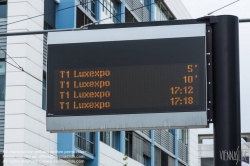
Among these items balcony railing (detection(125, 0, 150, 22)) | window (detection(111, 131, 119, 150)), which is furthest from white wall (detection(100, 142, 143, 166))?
balcony railing (detection(125, 0, 150, 22))

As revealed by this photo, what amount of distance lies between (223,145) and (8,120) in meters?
16.6

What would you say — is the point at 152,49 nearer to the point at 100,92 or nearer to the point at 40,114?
the point at 100,92

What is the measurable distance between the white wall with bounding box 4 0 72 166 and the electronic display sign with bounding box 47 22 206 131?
14.7 m

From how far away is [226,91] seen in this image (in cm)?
1170

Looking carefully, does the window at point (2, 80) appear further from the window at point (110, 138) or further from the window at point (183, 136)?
the window at point (183, 136)

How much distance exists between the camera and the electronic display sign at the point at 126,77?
1186 cm

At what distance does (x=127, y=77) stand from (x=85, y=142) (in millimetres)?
20396

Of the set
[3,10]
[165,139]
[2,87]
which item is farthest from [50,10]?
[165,139]

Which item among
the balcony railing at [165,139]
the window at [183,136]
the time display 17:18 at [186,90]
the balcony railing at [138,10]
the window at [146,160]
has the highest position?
the balcony railing at [138,10]

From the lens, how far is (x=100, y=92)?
480 inches

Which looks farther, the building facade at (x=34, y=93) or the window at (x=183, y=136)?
the window at (x=183, y=136)

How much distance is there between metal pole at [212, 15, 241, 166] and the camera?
11.5 meters

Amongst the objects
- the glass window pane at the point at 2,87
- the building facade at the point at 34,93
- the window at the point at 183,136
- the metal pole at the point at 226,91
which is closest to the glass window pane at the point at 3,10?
the building facade at the point at 34,93

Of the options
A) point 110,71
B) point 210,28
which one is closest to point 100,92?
point 110,71
